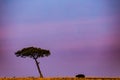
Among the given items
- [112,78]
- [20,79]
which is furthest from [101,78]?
[20,79]

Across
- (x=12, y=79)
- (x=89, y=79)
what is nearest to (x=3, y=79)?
(x=12, y=79)

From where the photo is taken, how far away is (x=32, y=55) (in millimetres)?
93375

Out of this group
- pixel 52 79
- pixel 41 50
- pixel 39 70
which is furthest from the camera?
pixel 41 50

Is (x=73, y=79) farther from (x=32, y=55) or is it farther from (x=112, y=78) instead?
(x=32, y=55)

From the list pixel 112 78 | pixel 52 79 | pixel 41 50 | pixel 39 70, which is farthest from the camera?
pixel 41 50

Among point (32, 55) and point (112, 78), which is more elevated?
point (32, 55)

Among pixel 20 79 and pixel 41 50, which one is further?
pixel 41 50

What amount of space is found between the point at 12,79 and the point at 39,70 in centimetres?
6233

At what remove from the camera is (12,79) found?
87.9 feet

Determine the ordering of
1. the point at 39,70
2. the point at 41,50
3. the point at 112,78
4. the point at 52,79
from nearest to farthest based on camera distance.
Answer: the point at 52,79 < the point at 112,78 < the point at 39,70 < the point at 41,50

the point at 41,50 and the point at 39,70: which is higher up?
the point at 41,50

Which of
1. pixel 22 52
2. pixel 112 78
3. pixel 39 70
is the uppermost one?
pixel 22 52

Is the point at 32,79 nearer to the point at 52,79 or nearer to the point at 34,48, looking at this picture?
the point at 52,79

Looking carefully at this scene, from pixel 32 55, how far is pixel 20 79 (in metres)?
66.9
